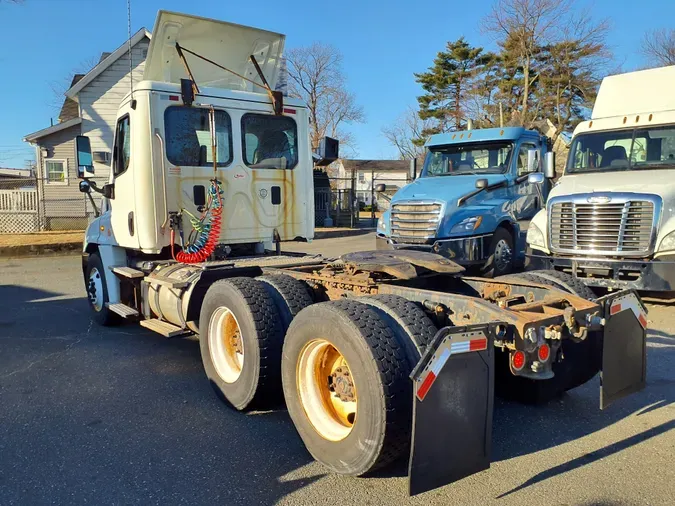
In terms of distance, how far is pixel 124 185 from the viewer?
6.40 meters

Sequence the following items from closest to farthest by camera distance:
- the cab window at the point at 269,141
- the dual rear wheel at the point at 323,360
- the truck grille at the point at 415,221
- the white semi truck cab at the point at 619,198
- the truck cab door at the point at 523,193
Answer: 1. the dual rear wheel at the point at 323,360
2. the cab window at the point at 269,141
3. the white semi truck cab at the point at 619,198
4. the truck grille at the point at 415,221
5. the truck cab door at the point at 523,193

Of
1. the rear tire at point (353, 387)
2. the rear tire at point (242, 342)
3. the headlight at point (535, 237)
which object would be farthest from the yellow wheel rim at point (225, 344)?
the headlight at point (535, 237)

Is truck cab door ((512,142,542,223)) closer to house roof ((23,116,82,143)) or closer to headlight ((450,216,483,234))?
headlight ((450,216,483,234))

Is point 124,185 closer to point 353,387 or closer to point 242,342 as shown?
point 242,342

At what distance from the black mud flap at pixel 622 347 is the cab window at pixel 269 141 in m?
4.26

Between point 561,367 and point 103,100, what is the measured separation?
849 inches

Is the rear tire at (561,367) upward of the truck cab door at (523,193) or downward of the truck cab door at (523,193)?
downward

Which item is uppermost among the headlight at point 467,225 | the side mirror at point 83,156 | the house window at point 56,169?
the house window at point 56,169

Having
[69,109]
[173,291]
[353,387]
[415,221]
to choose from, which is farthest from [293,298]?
[69,109]

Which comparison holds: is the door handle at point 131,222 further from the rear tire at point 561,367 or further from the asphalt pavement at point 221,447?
the rear tire at point 561,367

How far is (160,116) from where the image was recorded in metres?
5.94

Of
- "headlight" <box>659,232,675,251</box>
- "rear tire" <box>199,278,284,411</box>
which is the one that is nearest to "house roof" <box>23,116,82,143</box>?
"rear tire" <box>199,278,284,411</box>

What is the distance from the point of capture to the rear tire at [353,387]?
9.70ft

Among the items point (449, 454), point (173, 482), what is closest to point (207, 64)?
point (173, 482)
